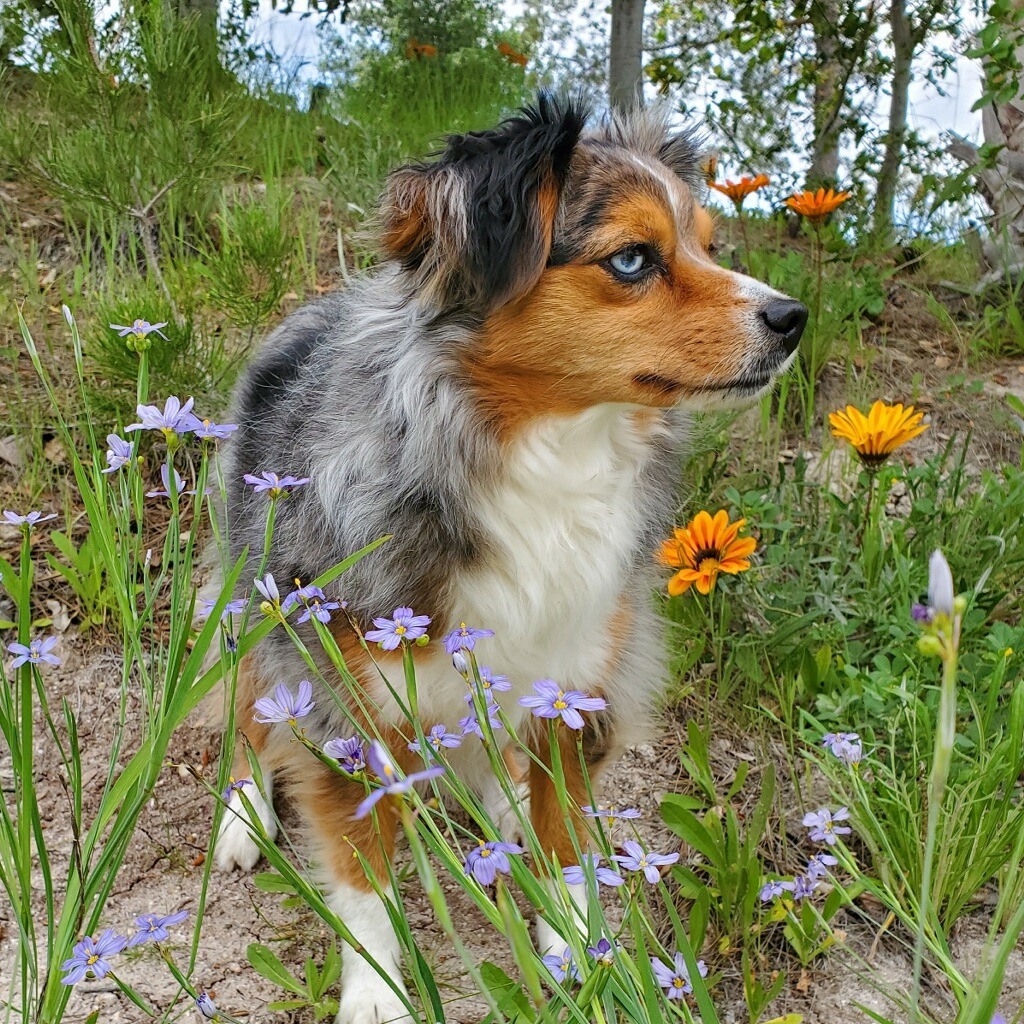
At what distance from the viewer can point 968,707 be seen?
7.71ft

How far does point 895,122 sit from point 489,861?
4.76 m

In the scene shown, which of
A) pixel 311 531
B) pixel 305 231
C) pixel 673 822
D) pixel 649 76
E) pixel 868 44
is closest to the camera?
pixel 673 822

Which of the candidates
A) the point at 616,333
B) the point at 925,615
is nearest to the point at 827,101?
the point at 616,333


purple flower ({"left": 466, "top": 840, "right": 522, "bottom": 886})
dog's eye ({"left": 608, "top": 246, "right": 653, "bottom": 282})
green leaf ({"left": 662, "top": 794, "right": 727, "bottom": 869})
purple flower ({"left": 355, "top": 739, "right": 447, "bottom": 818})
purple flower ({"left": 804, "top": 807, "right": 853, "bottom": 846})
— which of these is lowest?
green leaf ({"left": 662, "top": 794, "right": 727, "bottom": 869})

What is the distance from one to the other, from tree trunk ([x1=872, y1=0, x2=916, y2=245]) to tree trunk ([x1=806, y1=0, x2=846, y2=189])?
0.24 meters

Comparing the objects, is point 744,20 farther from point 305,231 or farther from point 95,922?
point 95,922

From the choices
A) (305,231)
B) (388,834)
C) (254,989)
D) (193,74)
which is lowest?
(254,989)

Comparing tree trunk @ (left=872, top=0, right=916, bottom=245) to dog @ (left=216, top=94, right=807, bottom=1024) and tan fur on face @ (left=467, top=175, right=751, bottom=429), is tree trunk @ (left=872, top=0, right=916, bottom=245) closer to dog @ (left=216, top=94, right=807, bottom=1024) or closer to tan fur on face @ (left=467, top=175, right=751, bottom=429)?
dog @ (left=216, top=94, right=807, bottom=1024)

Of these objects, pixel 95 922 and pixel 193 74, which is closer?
pixel 95 922

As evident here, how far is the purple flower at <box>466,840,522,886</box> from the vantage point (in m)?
1.06

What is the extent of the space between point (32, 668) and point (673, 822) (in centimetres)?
127

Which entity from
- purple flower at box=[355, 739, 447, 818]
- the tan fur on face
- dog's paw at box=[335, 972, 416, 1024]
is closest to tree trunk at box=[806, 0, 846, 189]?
the tan fur on face

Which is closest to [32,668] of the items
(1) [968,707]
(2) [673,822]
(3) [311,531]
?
(3) [311,531]

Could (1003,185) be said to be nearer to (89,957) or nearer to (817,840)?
(817,840)
